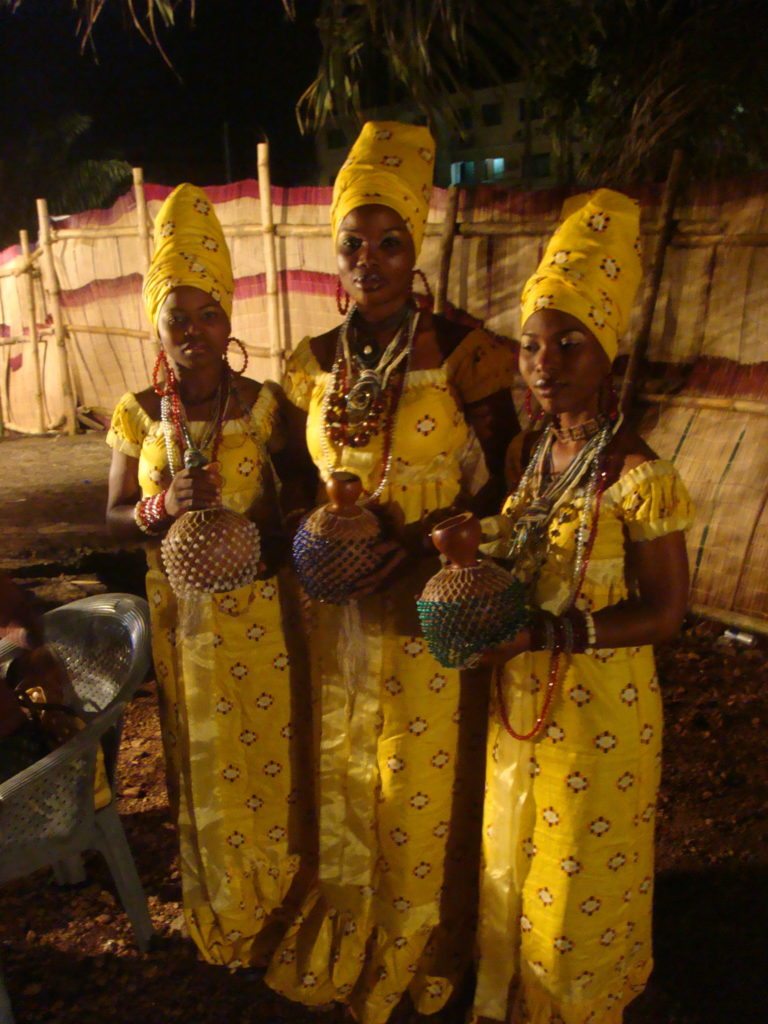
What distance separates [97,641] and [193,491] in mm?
1012

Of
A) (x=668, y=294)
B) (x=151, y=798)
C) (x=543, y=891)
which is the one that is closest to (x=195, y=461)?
(x=543, y=891)

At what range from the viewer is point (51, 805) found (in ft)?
8.13

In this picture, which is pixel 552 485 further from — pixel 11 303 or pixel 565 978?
pixel 11 303

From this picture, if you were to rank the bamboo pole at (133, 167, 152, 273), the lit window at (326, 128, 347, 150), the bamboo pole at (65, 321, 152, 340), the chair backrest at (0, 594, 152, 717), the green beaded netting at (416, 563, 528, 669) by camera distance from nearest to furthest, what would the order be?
the green beaded netting at (416, 563, 528, 669) → the chair backrest at (0, 594, 152, 717) → the bamboo pole at (133, 167, 152, 273) → the bamboo pole at (65, 321, 152, 340) → the lit window at (326, 128, 347, 150)

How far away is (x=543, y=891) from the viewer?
82.3 inches

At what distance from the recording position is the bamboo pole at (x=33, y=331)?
36.5 feet

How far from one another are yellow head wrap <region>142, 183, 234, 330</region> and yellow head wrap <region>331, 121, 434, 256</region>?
1.13 ft

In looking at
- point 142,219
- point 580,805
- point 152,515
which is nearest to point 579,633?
point 580,805

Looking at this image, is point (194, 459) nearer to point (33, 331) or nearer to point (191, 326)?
point (191, 326)

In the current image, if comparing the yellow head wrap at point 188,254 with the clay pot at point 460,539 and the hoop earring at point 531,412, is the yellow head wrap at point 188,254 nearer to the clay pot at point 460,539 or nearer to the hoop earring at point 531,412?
the hoop earring at point 531,412

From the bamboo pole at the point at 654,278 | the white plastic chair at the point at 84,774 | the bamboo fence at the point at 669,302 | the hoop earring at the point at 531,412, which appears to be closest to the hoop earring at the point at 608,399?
the hoop earring at the point at 531,412

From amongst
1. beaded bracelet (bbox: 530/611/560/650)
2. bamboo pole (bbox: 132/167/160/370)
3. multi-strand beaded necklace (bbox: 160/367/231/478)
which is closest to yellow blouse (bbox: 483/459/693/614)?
beaded bracelet (bbox: 530/611/560/650)

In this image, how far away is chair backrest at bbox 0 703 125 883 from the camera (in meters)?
2.35

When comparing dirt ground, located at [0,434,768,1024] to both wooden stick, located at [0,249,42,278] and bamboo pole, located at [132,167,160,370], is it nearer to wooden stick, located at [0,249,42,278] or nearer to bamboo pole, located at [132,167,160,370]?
bamboo pole, located at [132,167,160,370]
